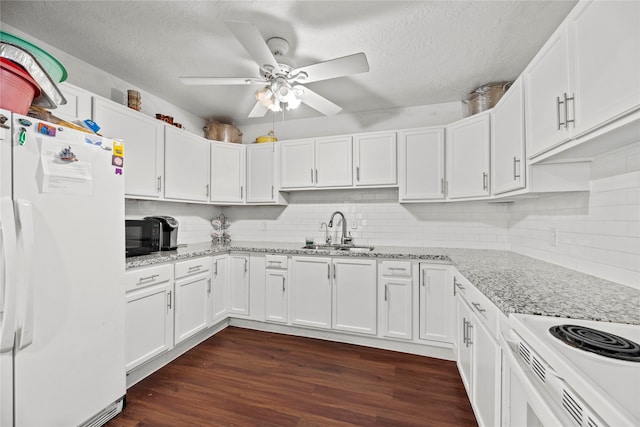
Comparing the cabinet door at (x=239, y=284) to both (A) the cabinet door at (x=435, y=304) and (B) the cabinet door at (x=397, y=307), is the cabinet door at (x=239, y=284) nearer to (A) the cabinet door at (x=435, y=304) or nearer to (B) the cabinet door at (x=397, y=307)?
(B) the cabinet door at (x=397, y=307)

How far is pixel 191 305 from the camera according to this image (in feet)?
8.25

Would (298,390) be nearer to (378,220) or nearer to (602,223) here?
(378,220)

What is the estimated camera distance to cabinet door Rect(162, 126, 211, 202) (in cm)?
267

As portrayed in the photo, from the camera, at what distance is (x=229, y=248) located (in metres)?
3.00

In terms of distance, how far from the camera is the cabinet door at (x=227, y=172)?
3.22m

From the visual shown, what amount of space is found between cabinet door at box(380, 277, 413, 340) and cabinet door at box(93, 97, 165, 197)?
2.35 metres

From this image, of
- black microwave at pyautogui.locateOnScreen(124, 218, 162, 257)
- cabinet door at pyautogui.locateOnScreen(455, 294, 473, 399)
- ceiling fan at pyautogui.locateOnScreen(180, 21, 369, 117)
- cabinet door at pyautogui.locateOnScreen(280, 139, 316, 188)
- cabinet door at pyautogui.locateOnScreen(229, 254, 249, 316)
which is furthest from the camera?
cabinet door at pyautogui.locateOnScreen(280, 139, 316, 188)

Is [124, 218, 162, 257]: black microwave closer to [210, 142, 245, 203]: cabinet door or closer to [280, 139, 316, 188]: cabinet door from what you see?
[210, 142, 245, 203]: cabinet door

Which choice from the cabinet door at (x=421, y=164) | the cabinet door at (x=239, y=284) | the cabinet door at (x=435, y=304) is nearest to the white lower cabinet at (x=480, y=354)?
the cabinet door at (x=435, y=304)

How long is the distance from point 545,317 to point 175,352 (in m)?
2.71

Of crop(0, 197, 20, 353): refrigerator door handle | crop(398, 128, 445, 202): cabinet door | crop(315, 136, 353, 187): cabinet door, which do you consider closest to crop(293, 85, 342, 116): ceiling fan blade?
crop(315, 136, 353, 187): cabinet door

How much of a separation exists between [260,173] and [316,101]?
1378 millimetres

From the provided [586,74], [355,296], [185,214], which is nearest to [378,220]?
[355,296]

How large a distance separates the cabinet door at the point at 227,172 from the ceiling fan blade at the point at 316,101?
A: 1416mm
